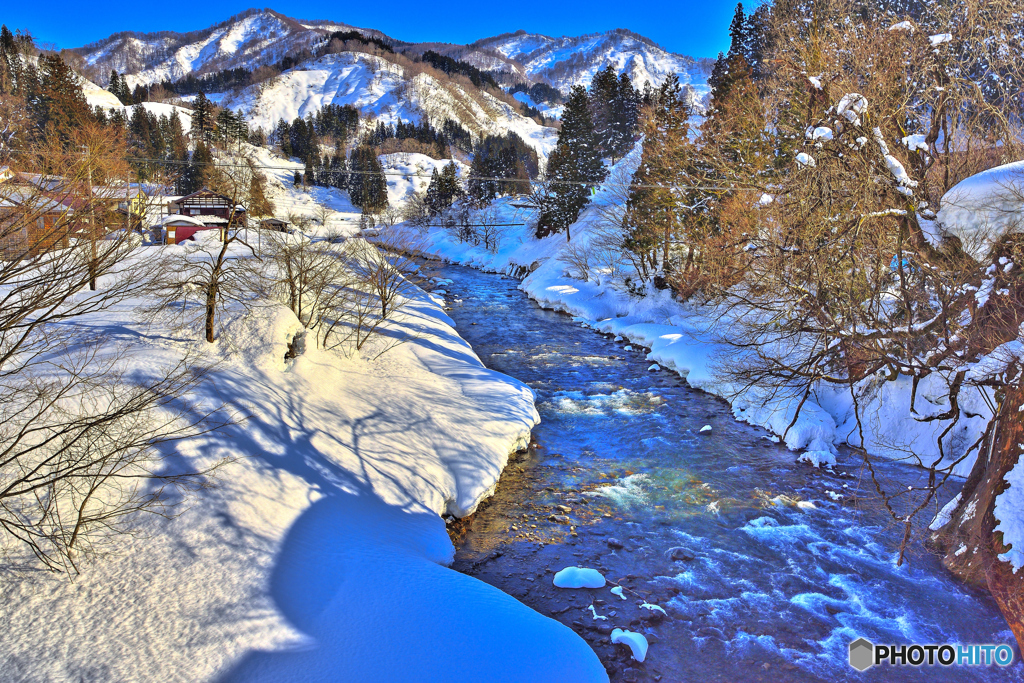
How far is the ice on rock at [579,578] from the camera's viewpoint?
8648 millimetres

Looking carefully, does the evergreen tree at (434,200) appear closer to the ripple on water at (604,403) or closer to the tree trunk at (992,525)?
the ripple on water at (604,403)

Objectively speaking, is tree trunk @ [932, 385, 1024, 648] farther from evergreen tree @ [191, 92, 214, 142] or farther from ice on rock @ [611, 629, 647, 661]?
evergreen tree @ [191, 92, 214, 142]

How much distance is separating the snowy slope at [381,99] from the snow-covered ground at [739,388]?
116 meters

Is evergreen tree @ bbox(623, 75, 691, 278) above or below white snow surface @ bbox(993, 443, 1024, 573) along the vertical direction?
above

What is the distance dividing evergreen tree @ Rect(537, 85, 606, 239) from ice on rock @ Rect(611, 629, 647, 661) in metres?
32.4

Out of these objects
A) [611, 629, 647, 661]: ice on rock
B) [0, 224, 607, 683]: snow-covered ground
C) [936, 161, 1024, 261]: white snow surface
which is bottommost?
[611, 629, 647, 661]: ice on rock

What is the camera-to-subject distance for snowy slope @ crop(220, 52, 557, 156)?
149875 millimetres

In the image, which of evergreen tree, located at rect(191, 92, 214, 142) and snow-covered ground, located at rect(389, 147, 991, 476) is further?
evergreen tree, located at rect(191, 92, 214, 142)

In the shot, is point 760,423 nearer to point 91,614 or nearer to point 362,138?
point 91,614

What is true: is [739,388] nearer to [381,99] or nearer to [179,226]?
[179,226]

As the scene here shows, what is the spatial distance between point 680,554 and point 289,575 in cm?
620

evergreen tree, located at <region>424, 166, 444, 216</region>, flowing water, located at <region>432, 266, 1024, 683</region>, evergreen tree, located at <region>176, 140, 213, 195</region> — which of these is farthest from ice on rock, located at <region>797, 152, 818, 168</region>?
evergreen tree, located at <region>176, 140, 213, 195</region>

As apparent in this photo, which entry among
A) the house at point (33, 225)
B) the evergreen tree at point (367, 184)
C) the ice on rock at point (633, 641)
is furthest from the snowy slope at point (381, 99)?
the house at point (33, 225)

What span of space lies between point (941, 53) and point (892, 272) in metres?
4.07
